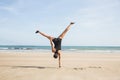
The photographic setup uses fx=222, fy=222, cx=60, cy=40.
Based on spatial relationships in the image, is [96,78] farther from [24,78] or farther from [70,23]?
[70,23]

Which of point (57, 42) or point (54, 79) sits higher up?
point (57, 42)

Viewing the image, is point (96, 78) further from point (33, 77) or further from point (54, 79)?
point (33, 77)

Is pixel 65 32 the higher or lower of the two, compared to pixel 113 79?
higher

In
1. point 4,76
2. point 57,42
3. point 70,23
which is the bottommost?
point 4,76

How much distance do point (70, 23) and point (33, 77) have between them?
3953mm

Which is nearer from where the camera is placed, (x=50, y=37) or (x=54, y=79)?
(x=54, y=79)

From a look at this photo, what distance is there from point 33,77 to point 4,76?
1216 mm

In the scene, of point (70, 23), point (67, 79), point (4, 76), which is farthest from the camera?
point (70, 23)

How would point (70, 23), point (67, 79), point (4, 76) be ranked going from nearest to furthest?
1. point (67, 79)
2. point (4, 76)
3. point (70, 23)

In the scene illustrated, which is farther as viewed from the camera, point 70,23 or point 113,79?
point 70,23

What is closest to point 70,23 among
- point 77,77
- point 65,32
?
point 65,32

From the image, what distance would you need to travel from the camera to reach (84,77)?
28.0 feet

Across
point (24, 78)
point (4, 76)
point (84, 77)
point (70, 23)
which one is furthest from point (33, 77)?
point (70, 23)

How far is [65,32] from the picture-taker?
37.2 feet
